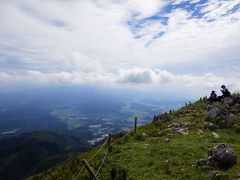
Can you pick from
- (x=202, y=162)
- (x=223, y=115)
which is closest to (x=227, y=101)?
(x=223, y=115)

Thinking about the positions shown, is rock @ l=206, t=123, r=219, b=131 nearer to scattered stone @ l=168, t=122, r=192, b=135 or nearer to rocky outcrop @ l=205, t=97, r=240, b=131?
rocky outcrop @ l=205, t=97, r=240, b=131

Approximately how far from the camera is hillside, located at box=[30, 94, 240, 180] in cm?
1499

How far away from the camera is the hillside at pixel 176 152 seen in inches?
590

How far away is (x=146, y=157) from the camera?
62.0 feet

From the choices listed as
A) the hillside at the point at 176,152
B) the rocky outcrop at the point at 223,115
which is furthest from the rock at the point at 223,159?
the rocky outcrop at the point at 223,115

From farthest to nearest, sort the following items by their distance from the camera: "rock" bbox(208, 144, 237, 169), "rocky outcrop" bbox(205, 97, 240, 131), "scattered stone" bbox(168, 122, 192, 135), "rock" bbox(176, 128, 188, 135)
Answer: "rocky outcrop" bbox(205, 97, 240, 131)
"scattered stone" bbox(168, 122, 192, 135)
"rock" bbox(176, 128, 188, 135)
"rock" bbox(208, 144, 237, 169)

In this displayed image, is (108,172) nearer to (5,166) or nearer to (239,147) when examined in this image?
(239,147)

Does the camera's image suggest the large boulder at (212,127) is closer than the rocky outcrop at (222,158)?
No

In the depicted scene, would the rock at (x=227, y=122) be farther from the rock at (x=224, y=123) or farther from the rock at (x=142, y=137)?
the rock at (x=142, y=137)

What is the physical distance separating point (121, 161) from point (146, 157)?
1.64m

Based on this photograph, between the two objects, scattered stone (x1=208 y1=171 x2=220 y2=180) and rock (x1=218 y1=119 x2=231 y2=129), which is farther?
rock (x1=218 y1=119 x2=231 y2=129)

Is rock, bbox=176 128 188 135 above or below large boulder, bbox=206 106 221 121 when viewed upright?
below

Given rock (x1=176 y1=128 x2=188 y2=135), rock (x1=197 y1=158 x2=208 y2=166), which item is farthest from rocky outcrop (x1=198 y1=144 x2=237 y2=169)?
rock (x1=176 y1=128 x2=188 y2=135)

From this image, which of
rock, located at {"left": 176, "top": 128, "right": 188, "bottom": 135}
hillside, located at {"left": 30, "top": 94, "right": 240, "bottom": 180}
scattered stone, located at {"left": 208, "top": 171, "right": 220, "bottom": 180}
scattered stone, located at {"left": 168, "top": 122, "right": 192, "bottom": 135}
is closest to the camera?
scattered stone, located at {"left": 208, "top": 171, "right": 220, "bottom": 180}
